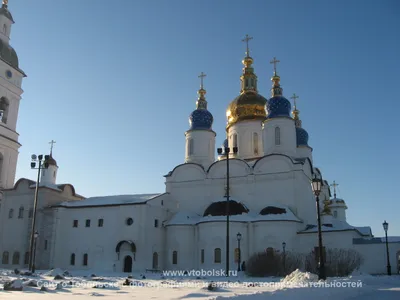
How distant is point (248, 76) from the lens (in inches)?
1588

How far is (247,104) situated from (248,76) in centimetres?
369

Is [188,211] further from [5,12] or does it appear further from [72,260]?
[5,12]

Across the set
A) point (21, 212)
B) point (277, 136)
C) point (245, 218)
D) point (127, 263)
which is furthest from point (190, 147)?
point (21, 212)

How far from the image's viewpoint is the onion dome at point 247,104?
37688mm

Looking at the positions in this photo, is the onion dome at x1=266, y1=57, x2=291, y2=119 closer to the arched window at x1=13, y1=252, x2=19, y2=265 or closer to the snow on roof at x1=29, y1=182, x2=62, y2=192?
the snow on roof at x1=29, y1=182, x2=62, y2=192

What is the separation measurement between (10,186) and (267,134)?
841 inches

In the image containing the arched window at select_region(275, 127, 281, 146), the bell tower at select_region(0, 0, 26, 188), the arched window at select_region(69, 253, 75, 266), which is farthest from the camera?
the bell tower at select_region(0, 0, 26, 188)

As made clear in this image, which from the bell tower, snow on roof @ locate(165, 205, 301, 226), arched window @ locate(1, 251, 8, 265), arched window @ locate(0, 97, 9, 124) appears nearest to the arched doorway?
snow on roof @ locate(165, 205, 301, 226)

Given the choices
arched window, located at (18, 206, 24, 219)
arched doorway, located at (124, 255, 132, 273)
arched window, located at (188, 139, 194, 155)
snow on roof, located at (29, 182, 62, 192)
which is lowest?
arched doorway, located at (124, 255, 132, 273)

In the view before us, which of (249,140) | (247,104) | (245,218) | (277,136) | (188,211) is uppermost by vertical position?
(247,104)

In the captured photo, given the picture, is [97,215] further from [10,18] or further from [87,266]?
[10,18]

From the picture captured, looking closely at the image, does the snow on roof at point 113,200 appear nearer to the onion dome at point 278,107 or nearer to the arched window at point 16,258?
the arched window at point 16,258

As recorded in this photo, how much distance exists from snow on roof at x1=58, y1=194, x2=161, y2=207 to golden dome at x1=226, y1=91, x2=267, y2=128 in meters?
10.6

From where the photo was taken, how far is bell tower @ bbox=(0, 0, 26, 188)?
35.1 meters
